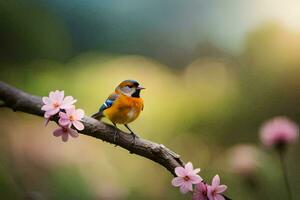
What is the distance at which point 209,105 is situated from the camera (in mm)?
1043

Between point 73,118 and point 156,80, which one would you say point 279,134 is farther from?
point 73,118

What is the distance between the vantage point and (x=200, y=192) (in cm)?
54

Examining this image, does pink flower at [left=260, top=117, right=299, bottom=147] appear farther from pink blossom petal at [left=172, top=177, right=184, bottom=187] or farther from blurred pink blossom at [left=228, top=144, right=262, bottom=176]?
pink blossom petal at [left=172, top=177, right=184, bottom=187]

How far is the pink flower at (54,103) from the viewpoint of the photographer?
51cm

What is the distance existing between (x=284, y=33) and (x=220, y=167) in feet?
1.02

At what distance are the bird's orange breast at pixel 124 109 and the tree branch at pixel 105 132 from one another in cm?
3

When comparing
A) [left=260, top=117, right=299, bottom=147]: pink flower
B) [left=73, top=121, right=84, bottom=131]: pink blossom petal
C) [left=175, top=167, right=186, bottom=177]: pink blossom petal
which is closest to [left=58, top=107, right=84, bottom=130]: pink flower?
[left=73, top=121, right=84, bottom=131]: pink blossom petal

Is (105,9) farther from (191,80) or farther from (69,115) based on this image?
(69,115)

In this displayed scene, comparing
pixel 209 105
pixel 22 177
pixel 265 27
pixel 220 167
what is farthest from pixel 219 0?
pixel 22 177

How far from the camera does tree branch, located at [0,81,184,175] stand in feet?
1.68

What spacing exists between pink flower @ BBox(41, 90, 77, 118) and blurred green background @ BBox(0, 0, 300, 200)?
0.41 m

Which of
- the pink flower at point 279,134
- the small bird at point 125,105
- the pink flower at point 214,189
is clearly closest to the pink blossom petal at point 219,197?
the pink flower at point 214,189

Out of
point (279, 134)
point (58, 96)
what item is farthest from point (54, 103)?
point (279, 134)

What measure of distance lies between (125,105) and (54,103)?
3.7 inches
